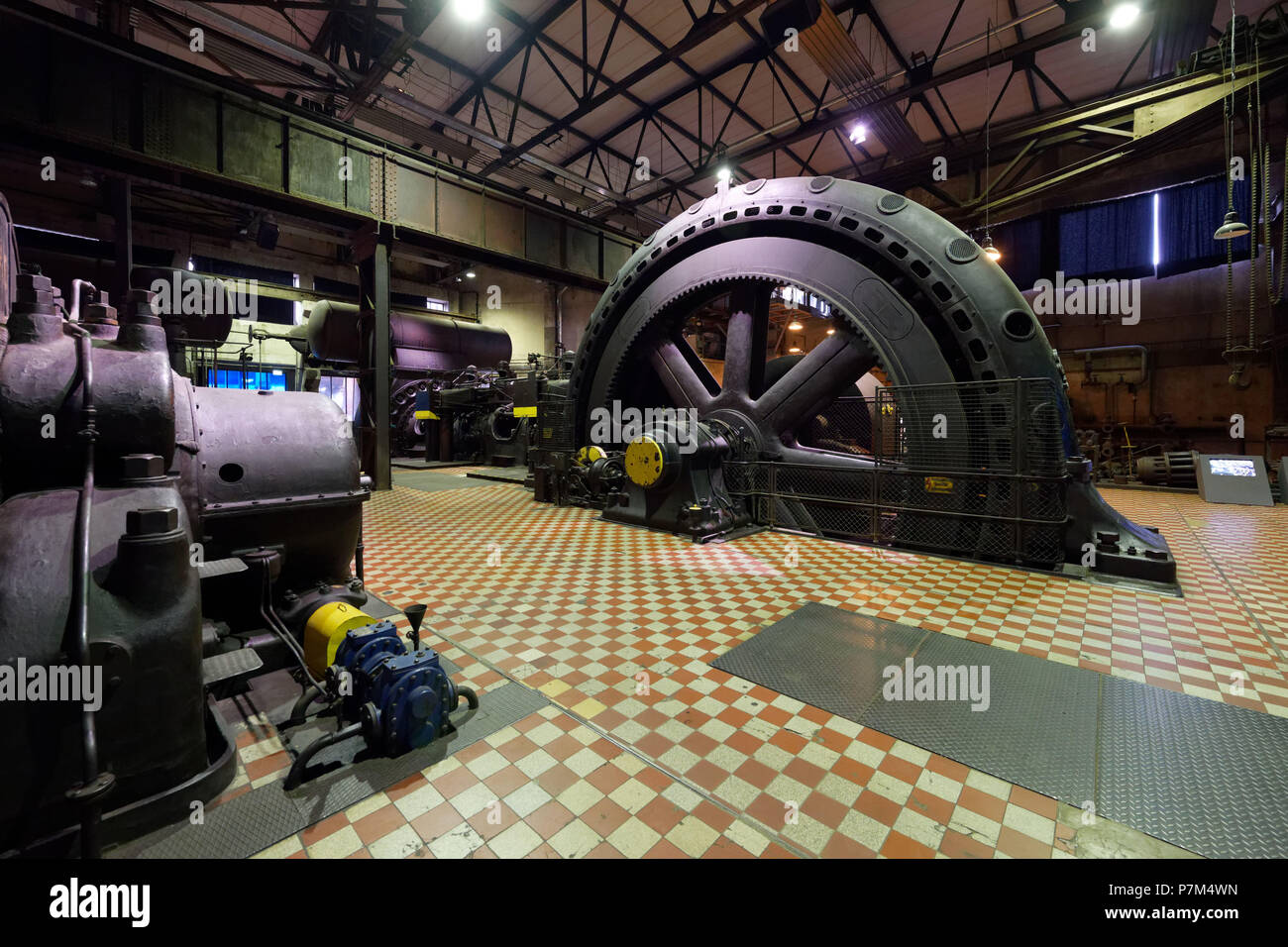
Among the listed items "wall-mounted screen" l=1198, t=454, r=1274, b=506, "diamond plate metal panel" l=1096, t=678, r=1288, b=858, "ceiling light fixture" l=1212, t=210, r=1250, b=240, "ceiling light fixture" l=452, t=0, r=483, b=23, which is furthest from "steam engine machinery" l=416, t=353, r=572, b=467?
"wall-mounted screen" l=1198, t=454, r=1274, b=506

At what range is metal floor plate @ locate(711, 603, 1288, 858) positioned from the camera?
1657 mm

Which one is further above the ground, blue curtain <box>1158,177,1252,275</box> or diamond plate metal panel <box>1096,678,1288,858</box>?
blue curtain <box>1158,177,1252,275</box>

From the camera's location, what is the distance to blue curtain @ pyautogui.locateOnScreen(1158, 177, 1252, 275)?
982 centimetres

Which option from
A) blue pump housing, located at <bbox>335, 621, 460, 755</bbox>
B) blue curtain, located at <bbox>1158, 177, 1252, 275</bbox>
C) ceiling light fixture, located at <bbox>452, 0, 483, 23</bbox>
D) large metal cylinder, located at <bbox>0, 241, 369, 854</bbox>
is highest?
ceiling light fixture, located at <bbox>452, 0, 483, 23</bbox>

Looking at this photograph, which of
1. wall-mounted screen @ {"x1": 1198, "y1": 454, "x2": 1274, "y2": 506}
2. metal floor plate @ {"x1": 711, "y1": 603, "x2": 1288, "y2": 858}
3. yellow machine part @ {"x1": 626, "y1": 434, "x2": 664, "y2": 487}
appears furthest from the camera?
wall-mounted screen @ {"x1": 1198, "y1": 454, "x2": 1274, "y2": 506}

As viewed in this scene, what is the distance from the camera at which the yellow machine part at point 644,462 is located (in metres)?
5.64

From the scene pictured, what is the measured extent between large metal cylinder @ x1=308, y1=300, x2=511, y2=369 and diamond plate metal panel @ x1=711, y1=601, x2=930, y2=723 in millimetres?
11559

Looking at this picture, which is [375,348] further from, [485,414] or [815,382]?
[815,382]

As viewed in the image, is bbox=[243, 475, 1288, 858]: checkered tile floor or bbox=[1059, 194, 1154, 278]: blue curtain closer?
bbox=[243, 475, 1288, 858]: checkered tile floor

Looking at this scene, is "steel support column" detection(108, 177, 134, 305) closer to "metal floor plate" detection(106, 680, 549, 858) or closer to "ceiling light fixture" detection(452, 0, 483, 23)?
"ceiling light fixture" detection(452, 0, 483, 23)

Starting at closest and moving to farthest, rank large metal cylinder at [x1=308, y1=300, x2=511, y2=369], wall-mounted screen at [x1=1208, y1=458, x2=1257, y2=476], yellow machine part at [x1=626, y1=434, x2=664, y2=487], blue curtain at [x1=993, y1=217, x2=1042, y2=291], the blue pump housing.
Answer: the blue pump housing < yellow machine part at [x1=626, y1=434, x2=664, y2=487] < wall-mounted screen at [x1=1208, y1=458, x2=1257, y2=476] < blue curtain at [x1=993, y1=217, x2=1042, y2=291] < large metal cylinder at [x1=308, y1=300, x2=511, y2=369]

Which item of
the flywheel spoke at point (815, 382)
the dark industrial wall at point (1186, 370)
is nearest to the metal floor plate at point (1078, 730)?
the flywheel spoke at point (815, 382)

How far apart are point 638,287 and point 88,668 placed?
22.7 ft

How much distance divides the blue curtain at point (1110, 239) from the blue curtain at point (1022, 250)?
437 millimetres
